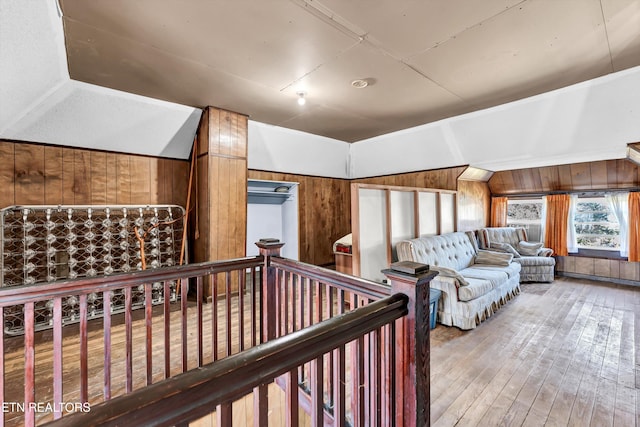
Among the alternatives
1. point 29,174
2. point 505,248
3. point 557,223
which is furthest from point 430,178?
point 29,174

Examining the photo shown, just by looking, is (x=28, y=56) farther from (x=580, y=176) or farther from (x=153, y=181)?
(x=580, y=176)

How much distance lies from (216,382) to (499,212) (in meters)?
6.52

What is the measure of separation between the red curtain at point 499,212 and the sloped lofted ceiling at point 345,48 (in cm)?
311

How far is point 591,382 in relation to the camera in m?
2.03

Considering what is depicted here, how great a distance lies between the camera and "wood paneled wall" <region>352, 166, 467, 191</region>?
4.50 m

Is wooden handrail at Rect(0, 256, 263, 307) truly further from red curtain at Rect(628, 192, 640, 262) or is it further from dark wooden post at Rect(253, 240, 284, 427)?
red curtain at Rect(628, 192, 640, 262)

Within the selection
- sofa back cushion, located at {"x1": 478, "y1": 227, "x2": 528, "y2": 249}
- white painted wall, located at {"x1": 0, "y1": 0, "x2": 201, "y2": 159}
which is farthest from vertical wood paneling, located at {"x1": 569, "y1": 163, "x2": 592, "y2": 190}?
white painted wall, located at {"x1": 0, "y1": 0, "x2": 201, "y2": 159}

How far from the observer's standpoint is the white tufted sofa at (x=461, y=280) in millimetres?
2885

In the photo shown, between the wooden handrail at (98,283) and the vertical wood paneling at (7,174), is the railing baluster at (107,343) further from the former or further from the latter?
the vertical wood paneling at (7,174)

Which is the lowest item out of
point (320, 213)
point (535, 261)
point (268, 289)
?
point (535, 261)

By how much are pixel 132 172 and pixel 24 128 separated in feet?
3.30

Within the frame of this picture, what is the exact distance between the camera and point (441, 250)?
11.6ft

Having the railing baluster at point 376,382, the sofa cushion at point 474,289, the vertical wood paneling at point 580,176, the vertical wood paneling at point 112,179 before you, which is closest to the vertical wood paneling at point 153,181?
the vertical wood paneling at point 112,179

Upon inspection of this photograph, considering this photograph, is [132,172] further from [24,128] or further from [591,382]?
[591,382]
